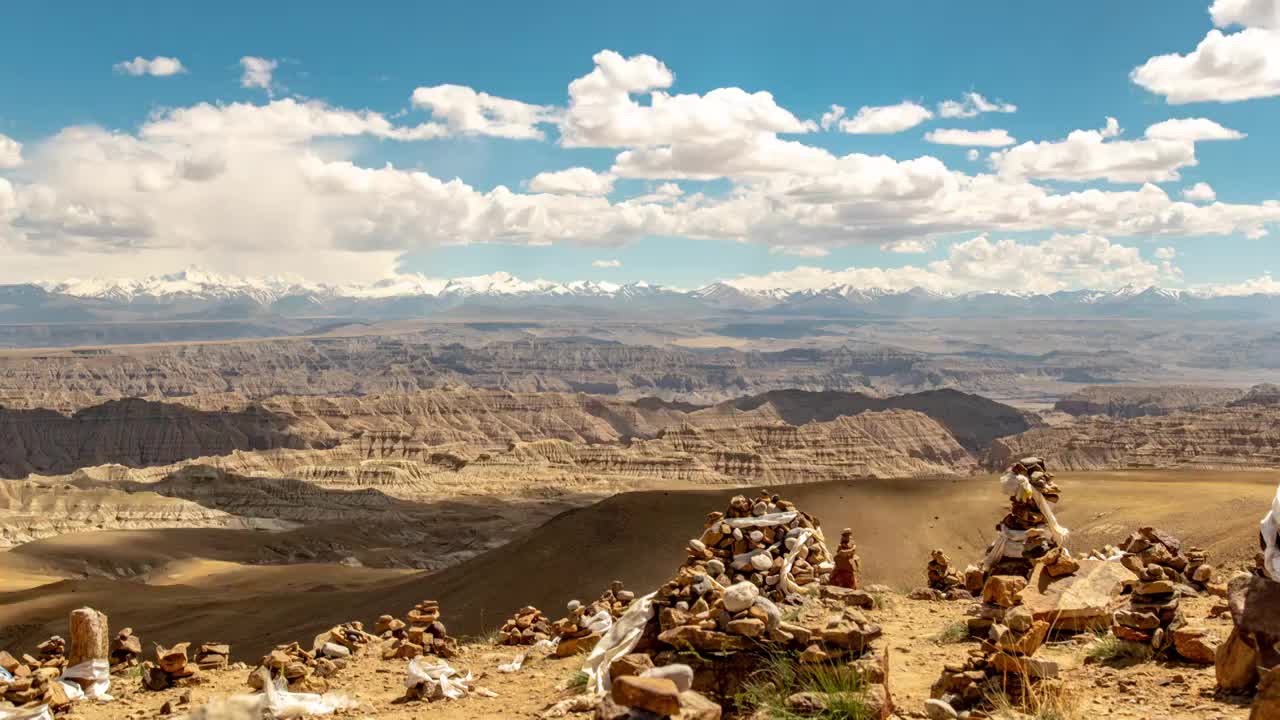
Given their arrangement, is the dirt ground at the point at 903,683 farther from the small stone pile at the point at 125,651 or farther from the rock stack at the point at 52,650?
the rock stack at the point at 52,650

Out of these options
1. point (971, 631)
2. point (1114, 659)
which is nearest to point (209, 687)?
point (971, 631)

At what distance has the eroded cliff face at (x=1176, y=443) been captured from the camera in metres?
115

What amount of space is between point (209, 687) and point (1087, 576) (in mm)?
12714

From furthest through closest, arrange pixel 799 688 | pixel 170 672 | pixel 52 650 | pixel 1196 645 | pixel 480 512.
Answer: pixel 480 512
pixel 52 650
pixel 170 672
pixel 1196 645
pixel 799 688

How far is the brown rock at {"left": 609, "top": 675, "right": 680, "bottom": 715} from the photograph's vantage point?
278 inches

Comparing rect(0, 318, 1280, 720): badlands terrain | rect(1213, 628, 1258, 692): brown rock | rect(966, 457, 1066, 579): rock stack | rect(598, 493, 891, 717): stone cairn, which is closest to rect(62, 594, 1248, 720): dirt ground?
rect(0, 318, 1280, 720): badlands terrain

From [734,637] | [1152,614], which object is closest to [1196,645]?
[1152,614]

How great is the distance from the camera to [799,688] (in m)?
8.87

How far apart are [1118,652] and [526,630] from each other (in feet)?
36.3

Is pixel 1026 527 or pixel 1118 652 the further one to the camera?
pixel 1026 527

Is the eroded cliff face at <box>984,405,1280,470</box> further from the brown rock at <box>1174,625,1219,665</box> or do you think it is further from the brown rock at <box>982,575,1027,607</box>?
the brown rock at <box>1174,625,1219,665</box>

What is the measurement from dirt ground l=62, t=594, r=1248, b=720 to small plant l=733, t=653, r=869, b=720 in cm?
72

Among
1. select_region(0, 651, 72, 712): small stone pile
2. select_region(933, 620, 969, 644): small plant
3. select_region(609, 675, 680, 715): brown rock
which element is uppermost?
select_region(609, 675, 680, 715): brown rock

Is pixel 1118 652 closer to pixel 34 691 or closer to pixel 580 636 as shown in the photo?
pixel 580 636
